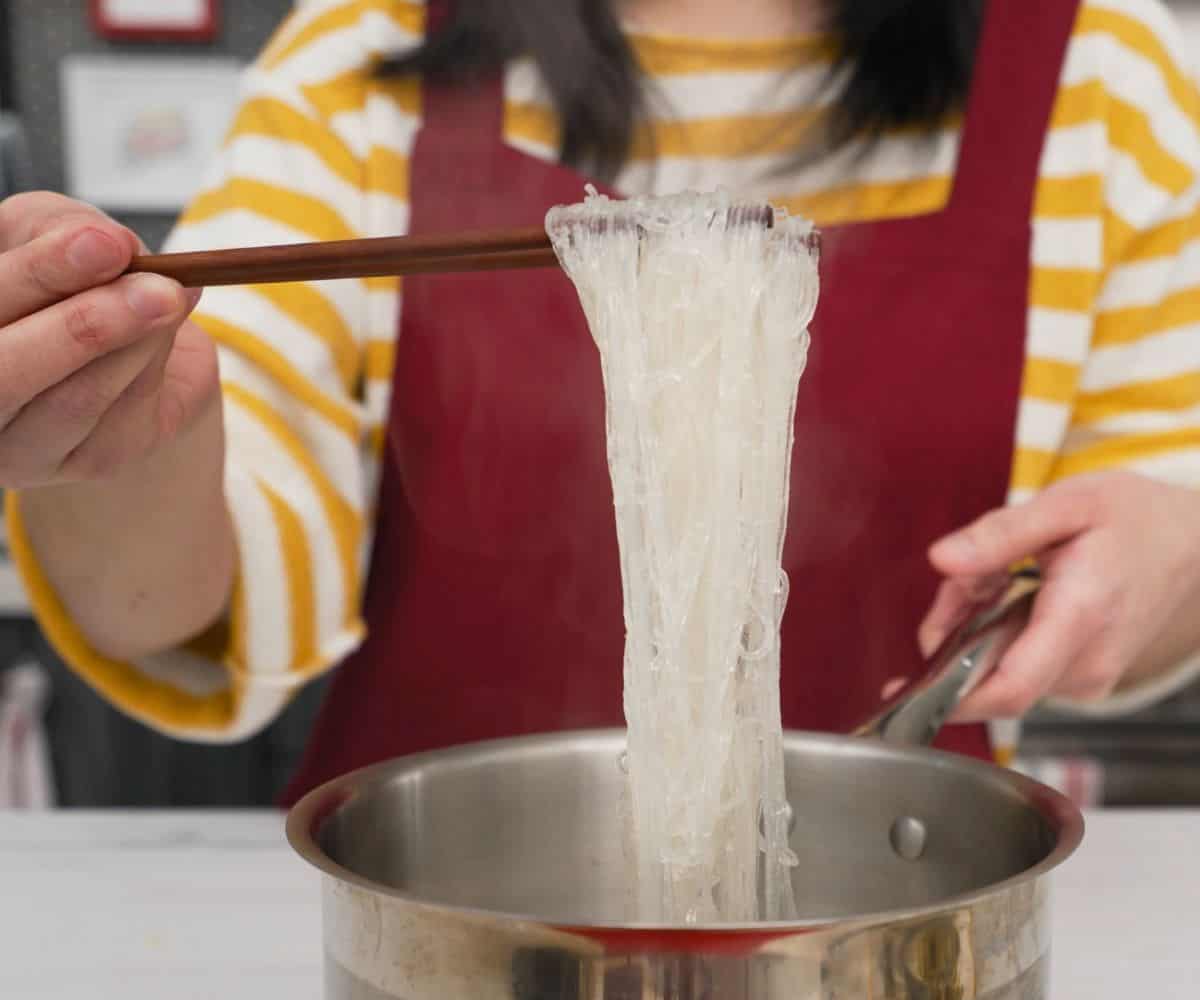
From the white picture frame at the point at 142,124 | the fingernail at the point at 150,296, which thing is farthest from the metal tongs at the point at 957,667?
the white picture frame at the point at 142,124

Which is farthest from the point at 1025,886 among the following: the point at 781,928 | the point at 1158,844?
the point at 1158,844

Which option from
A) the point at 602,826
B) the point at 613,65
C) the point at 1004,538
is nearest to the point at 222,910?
the point at 602,826

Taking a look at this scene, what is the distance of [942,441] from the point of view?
1.03m

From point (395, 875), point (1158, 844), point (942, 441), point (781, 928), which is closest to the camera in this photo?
point (781, 928)

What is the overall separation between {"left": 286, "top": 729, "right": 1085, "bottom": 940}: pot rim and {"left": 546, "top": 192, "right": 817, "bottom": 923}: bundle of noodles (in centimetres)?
4

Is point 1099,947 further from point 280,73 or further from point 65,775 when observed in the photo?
point 65,775

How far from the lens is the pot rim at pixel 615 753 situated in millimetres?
408

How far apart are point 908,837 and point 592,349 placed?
51cm

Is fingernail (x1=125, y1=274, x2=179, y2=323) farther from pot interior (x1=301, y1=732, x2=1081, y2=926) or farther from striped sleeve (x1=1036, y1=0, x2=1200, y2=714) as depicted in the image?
striped sleeve (x1=1036, y1=0, x2=1200, y2=714)

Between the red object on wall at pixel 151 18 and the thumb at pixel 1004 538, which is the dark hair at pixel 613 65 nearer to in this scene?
the thumb at pixel 1004 538

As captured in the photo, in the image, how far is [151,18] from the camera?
7.13 ft

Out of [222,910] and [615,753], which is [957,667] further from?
[222,910]

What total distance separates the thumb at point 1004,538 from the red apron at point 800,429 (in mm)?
208

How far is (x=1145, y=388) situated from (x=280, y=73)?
2.42ft
